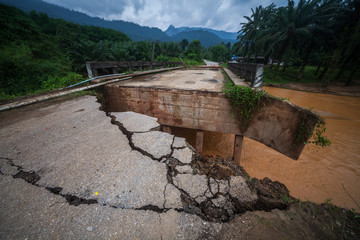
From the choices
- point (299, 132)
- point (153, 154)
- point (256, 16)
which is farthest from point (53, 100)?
point (256, 16)

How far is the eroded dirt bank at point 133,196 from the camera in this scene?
4.20 ft

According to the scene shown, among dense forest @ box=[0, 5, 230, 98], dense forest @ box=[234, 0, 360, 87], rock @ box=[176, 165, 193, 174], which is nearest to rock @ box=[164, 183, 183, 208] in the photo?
rock @ box=[176, 165, 193, 174]

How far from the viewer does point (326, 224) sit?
1.51m

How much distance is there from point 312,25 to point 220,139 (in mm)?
19883

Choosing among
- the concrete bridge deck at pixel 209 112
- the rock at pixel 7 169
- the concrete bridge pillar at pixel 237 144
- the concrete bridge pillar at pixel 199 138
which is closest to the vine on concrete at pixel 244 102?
the concrete bridge deck at pixel 209 112

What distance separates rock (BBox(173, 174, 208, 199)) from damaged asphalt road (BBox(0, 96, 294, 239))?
0.01 meters

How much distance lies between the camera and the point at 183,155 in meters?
2.36

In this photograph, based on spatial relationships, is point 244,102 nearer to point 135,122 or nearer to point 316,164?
point 135,122

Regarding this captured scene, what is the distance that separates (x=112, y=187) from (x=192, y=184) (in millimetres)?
1066

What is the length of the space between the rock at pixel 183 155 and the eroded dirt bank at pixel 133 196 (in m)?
0.02

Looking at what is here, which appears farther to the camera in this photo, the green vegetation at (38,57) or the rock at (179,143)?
the green vegetation at (38,57)

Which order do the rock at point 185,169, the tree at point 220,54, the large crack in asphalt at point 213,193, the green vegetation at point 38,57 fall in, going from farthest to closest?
the tree at point 220,54
the green vegetation at point 38,57
the rock at point 185,169
the large crack in asphalt at point 213,193

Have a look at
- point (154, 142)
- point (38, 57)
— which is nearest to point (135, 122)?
point (154, 142)

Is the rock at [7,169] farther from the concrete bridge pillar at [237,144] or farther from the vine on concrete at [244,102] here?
the concrete bridge pillar at [237,144]
